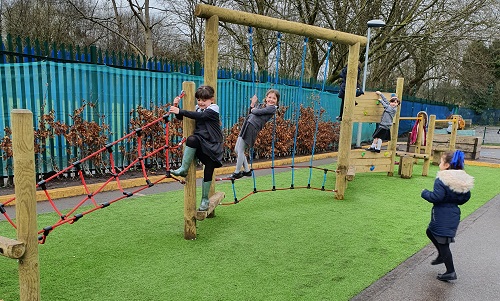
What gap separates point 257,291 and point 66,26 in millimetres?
22303

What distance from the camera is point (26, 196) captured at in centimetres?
241

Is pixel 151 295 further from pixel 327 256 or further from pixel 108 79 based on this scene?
pixel 108 79

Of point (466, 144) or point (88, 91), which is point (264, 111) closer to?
point (88, 91)

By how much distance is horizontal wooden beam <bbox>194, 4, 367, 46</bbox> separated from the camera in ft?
14.7

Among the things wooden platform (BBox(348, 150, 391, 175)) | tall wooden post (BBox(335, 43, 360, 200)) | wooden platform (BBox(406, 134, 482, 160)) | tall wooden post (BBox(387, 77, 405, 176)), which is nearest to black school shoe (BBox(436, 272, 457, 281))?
tall wooden post (BBox(335, 43, 360, 200))

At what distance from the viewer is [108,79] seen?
7.45m

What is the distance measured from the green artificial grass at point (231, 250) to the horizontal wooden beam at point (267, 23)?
267cm

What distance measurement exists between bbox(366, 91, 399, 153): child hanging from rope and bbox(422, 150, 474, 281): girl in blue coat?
446cm

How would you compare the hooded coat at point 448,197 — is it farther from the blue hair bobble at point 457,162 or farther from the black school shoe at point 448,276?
the black school shoe at point 448,276

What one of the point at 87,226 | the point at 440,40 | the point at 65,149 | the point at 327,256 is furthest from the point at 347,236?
the point at 440,40

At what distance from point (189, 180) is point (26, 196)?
2.02 m

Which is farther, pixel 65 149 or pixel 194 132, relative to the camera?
pixel 65 149

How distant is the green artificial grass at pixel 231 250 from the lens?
3.20 m

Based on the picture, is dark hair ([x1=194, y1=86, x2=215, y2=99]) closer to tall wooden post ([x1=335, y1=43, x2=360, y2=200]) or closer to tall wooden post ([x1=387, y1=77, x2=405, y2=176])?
tall wooden post ([x1=335, y1=43, x2=360, y2=200])
